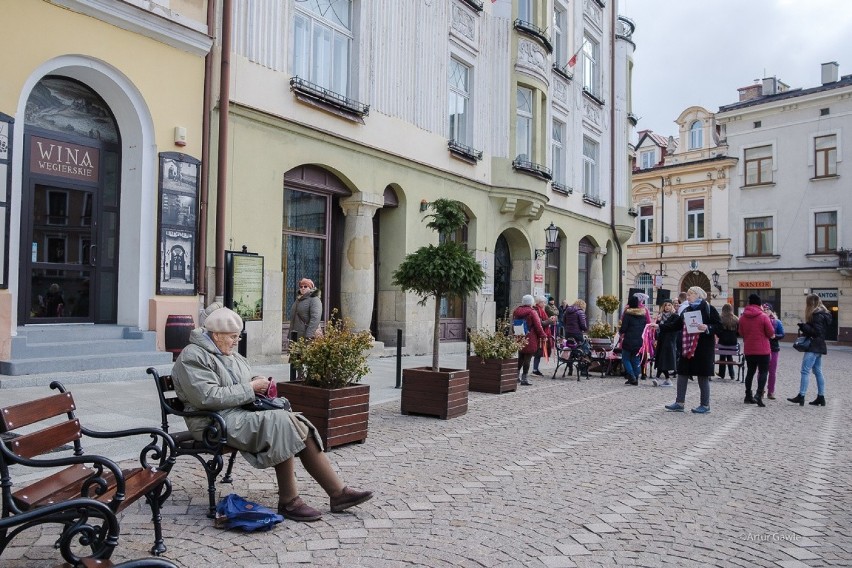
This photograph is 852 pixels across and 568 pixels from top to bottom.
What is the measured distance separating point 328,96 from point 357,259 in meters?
3.40

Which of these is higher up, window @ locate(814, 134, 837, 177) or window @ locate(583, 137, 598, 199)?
window @ locate(814, 134, 837, 177)

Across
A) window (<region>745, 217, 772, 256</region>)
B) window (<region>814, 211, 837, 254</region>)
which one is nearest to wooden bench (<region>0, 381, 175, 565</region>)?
window (<region>814, 211, 837, 254</region>)

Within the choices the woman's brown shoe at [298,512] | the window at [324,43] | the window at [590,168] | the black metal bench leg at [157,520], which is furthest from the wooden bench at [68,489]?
the window at [590,168]

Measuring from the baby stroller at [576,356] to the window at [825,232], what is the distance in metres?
26.1

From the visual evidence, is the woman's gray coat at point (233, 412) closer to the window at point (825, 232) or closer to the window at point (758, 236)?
the window at point (825, 232)

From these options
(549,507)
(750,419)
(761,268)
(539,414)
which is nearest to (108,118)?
(539,414)

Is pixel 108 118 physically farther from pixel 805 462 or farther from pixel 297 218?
pixel 805 462

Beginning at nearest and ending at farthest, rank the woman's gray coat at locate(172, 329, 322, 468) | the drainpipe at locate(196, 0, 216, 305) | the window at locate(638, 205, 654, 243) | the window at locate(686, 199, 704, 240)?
the woman's gray coat at locate(172, 329, 322, 468)
the drainpipe at locate(196, 0, 216, 305)
the window at locate(686, 199, 704, 240)
the window at locate(638, 205, 654, 243)

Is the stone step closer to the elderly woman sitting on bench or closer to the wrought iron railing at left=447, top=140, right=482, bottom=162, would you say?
the elderly woman sitting on bench

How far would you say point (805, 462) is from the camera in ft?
22.0

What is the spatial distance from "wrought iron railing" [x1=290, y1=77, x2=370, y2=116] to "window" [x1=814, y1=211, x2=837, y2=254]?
2909 centimetres

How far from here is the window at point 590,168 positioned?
85.8 ft

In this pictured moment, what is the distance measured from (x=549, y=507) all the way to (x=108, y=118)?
9.30 m

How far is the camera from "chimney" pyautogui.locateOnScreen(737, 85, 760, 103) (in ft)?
130
